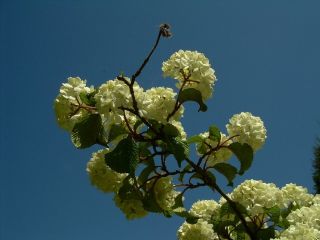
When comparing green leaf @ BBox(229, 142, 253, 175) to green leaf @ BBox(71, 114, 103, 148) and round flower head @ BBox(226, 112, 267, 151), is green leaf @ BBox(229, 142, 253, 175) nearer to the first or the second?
round flower head @ BBox(226, 112, 267, 151)

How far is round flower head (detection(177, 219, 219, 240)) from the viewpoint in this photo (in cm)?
370

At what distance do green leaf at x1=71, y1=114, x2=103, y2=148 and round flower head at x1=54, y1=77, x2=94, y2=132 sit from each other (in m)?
0.08

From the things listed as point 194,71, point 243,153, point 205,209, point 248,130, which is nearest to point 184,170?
point 243,153

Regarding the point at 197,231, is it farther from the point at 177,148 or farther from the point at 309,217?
the point at 177,148

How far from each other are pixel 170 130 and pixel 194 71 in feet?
1.37

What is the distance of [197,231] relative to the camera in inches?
147

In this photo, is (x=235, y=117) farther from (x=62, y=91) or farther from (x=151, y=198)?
(x=62, y=91)

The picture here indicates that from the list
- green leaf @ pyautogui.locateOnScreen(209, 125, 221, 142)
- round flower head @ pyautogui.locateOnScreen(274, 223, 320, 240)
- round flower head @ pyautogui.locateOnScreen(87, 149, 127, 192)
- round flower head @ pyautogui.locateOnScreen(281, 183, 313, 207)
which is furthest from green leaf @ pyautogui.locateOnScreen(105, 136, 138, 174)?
round flower head @ pyautogui.locateOnScreen(281, 183, 313, 207)

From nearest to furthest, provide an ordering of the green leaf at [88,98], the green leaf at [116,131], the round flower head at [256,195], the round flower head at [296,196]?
the green leaf at [116,131]
the green leaf at [88,98]
the round flower head at [256,195]
the round flower head at [296,196]

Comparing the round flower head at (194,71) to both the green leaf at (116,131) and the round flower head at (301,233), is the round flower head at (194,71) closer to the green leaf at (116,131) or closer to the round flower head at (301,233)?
the green leaf at (116,131)

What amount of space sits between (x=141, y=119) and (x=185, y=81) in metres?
0.45

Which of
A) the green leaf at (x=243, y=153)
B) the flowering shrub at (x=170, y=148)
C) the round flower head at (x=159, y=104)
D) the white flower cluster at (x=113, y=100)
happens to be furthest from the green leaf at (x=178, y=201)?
the white flower cluster at (x=113, y=100)

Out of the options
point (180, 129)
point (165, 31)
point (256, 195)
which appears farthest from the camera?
point (256, 195)

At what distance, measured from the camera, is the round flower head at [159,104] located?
111 inches
